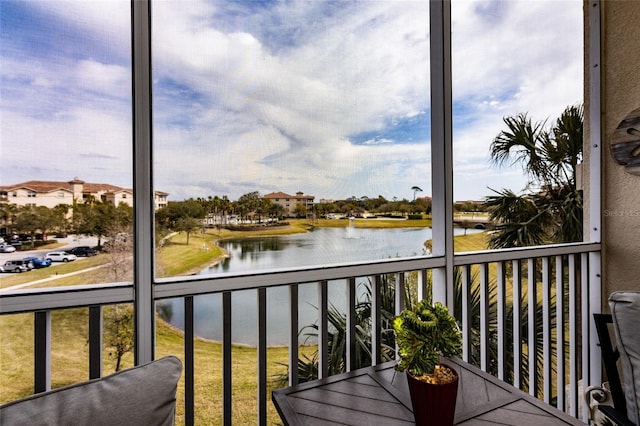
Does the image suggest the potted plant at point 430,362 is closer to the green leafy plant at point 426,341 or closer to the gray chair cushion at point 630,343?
the green leafy plant at point 426,341

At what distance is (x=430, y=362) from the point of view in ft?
2.99

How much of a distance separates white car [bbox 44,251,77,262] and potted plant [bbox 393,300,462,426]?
1204mm

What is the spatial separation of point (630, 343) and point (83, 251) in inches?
88.1

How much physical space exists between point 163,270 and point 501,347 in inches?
73.6

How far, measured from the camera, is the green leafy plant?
91 centimetres

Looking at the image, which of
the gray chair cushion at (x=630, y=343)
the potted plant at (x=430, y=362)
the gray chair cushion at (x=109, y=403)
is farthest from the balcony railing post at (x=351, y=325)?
the gray chair cushion at (x=630, y=343)

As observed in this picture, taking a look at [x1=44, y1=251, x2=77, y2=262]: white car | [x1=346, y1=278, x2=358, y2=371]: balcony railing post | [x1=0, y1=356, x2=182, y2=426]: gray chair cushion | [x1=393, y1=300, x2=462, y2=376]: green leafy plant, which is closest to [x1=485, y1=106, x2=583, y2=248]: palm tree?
[x1=346, y1=278, x2=358, y2=371]: balcony railing post

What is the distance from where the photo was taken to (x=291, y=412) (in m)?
1.04

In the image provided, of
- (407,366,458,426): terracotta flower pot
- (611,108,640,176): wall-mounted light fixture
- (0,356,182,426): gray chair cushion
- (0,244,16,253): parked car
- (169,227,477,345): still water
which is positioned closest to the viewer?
(0,356,182,426): gray chair cushion

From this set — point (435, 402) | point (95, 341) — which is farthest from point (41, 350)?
point (435, 402)

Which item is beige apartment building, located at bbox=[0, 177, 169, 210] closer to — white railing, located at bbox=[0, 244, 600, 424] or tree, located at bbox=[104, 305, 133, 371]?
white railing, located at bbox=[0, 244, 600, 424]

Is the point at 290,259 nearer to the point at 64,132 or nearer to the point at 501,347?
the point at 64,132

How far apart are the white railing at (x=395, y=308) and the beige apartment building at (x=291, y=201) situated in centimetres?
33

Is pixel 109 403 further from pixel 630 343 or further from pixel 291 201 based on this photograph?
pixel 630 343
